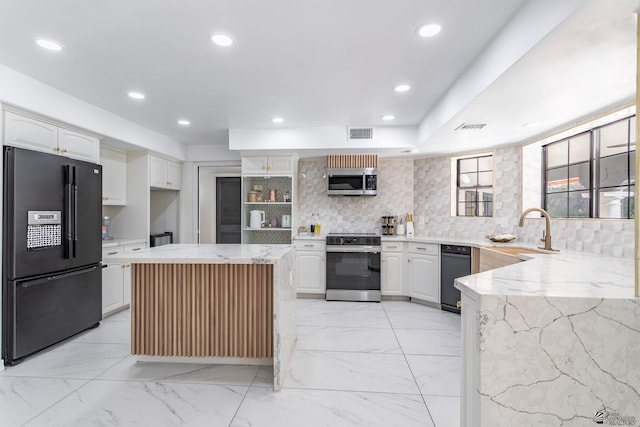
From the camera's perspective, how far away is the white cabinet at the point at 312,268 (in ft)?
14.6

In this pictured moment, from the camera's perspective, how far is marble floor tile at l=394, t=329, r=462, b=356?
274 cm

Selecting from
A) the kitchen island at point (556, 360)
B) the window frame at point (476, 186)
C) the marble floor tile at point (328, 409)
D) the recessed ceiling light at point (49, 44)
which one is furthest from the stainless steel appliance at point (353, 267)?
the recessed ceiling light at point (49, 44)

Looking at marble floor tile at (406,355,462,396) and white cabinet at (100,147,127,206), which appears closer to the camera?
marble floor tile at (406,355,462,396)

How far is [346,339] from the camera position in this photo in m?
2.99

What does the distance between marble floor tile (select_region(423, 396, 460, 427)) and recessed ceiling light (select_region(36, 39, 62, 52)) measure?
350cm

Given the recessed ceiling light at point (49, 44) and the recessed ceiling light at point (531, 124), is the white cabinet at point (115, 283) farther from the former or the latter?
the recessed ceiling light at point (531, 124)

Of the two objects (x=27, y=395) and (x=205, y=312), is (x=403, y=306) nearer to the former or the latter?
(x=205, y=312)

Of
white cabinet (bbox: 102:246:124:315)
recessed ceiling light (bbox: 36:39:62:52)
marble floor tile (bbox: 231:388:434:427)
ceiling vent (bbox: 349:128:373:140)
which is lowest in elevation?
marble floor tile (bbox: 231:388:434:427)

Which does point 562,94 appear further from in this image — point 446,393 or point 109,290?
point 109,290

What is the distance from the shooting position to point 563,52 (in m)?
1.63

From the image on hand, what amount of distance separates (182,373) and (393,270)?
118 inches

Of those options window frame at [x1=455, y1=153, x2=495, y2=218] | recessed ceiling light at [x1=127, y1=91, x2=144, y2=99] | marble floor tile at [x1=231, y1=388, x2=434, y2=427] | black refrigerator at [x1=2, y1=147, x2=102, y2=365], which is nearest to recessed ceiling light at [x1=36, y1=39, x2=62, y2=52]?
recessed ceiling light at [x1=127, y1=91, x2=144, y2=99]

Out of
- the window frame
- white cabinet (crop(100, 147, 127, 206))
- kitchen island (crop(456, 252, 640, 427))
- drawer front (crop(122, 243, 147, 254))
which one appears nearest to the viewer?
kitchen island (crop(456, 252, 640, 427))

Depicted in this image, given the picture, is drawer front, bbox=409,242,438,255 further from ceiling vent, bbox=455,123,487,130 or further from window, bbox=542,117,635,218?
ceiling vent, bbox=455,123,487,130
